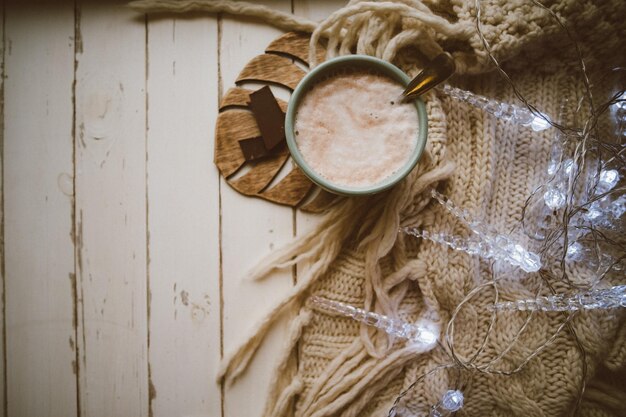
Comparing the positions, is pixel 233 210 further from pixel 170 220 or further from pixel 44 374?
pixel 44 374

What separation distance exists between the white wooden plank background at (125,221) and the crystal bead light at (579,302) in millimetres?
445

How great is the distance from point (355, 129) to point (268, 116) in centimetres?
18

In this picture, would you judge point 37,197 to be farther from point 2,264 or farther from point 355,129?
point 355,129

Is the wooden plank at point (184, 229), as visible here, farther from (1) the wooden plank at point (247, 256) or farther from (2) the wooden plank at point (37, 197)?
(2) the wooden plank at point (37, 197)

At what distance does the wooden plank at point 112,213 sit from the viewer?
2.77 feet

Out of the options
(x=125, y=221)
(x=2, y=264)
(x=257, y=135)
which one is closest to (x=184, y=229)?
(x=125, y=221)

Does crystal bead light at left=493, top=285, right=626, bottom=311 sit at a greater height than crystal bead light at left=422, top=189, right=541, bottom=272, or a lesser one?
lesser

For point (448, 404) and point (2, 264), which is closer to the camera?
point (448, 404)

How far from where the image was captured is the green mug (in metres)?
0.71

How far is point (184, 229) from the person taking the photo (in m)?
0.84

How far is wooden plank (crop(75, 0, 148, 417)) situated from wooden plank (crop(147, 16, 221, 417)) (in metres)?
0.03

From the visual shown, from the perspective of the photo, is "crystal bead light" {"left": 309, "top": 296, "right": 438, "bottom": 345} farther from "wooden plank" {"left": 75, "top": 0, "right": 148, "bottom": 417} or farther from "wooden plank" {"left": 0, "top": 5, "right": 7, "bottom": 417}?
"wooden plank" {"left": 0, "top": 5, "right": 7, "bottom": 417}

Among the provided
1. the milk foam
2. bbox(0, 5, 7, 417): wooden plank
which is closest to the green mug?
the milk foam

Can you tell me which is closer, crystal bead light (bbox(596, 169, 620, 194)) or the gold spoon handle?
the gold spoon handle
